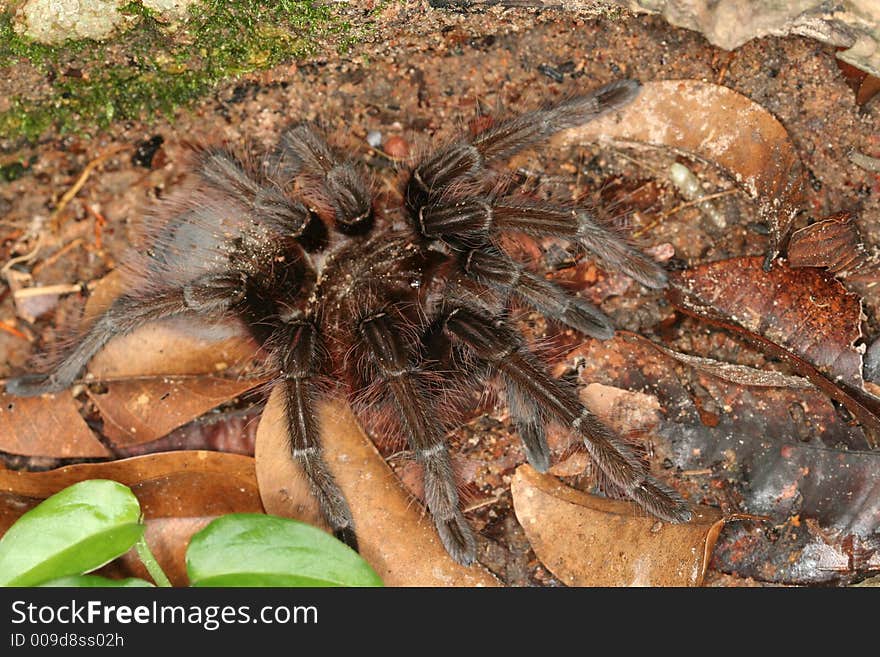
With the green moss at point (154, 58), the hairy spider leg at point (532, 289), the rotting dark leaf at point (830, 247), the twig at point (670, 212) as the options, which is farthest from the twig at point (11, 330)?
the rotting dark leaf at point (830, 247)

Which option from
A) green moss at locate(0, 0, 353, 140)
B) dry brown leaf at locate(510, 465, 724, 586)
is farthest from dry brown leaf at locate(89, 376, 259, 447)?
dry brown leaf at locate(510, 465, 724, 586)

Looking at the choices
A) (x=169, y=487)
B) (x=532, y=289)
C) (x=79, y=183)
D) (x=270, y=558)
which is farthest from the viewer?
(x=79, y=183)

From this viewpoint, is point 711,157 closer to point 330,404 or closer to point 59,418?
point 330,404

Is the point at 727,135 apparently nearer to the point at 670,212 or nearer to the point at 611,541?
the point at 670,212

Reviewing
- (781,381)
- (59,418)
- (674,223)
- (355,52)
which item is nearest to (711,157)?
(674,223)

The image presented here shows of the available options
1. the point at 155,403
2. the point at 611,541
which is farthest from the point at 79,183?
the point at 611,541
